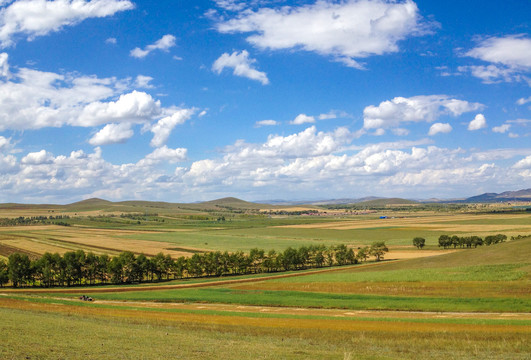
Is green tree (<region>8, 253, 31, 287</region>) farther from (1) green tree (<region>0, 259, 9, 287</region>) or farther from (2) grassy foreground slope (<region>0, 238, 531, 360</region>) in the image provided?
(2) grassy foreground slope (<region>0, 238, 531, 360</region>)

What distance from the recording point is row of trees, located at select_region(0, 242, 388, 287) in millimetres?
78000

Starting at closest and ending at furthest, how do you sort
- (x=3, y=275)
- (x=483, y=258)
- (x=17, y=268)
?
(x=483, y=258) → (x=3, y=275) → (x=17, y=268)

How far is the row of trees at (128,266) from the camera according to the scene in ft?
256

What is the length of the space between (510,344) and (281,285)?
1534 inches

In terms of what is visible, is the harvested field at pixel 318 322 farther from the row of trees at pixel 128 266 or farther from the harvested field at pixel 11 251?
the harvested field at pixel 11 251

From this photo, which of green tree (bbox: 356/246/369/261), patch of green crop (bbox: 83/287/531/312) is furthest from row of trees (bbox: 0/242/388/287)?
patch of green crop (bbox: 83/287/531/312)

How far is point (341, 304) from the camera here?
4406 cm

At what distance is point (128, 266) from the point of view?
8238 cm

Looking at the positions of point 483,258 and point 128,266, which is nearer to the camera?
point 483,258

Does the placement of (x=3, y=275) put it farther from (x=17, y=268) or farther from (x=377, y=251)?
(x=377, y=251)

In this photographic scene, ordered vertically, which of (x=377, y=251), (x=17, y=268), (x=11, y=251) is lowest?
(x=377, y=251)

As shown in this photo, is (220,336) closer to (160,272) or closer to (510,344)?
(510,344)

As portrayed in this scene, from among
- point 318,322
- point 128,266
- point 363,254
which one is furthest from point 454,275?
point 128,266

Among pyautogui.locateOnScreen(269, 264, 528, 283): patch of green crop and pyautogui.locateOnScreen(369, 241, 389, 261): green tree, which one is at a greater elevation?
pyautogui.locateOnScreen(269, 264, 528, 283): patch of green crop
